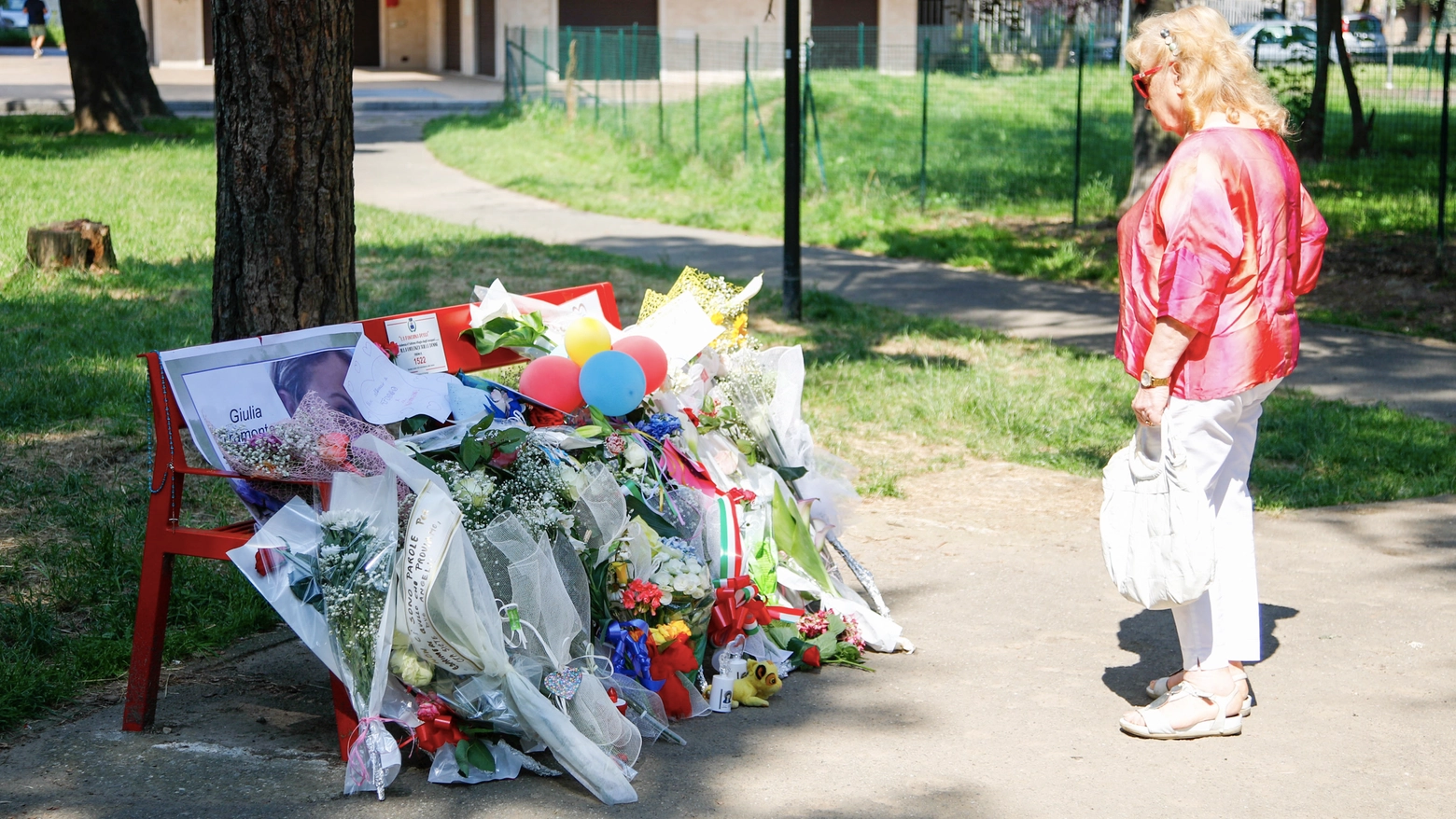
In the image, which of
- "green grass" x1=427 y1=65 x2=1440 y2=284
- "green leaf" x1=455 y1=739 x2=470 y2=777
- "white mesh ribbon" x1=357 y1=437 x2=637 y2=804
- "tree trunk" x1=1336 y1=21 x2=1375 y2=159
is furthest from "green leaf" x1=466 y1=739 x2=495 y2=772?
"tree trunk" x1=1336 y1=21 x2=1375 y2=159

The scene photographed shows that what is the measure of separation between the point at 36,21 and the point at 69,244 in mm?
33419

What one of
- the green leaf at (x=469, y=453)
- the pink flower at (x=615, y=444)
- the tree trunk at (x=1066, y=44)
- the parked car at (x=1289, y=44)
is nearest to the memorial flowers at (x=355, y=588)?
the green leaf at (x=469, y=453)

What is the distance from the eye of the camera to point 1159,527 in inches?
136

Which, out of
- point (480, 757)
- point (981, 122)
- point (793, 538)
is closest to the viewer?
point (480, 757)

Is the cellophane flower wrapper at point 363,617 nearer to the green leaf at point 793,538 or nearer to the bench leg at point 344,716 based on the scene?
the bench leg at point 344,716

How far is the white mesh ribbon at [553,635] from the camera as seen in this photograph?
3262 millimetres

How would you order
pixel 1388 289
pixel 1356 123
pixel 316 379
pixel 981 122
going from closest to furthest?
pixel 316 379 < pixel 1388 289 < pixel 1356 123 < pixel 981 122

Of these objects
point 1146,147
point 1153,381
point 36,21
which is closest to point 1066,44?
point 1146,147

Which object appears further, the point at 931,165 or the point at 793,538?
the point at 931,165

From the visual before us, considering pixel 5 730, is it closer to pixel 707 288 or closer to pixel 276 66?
pixel 276 66

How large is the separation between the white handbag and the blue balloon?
1.38m

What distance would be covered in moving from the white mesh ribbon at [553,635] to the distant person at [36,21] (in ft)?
127

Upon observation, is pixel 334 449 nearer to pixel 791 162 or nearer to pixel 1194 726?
pixel 1194 726

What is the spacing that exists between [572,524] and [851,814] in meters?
1.04
